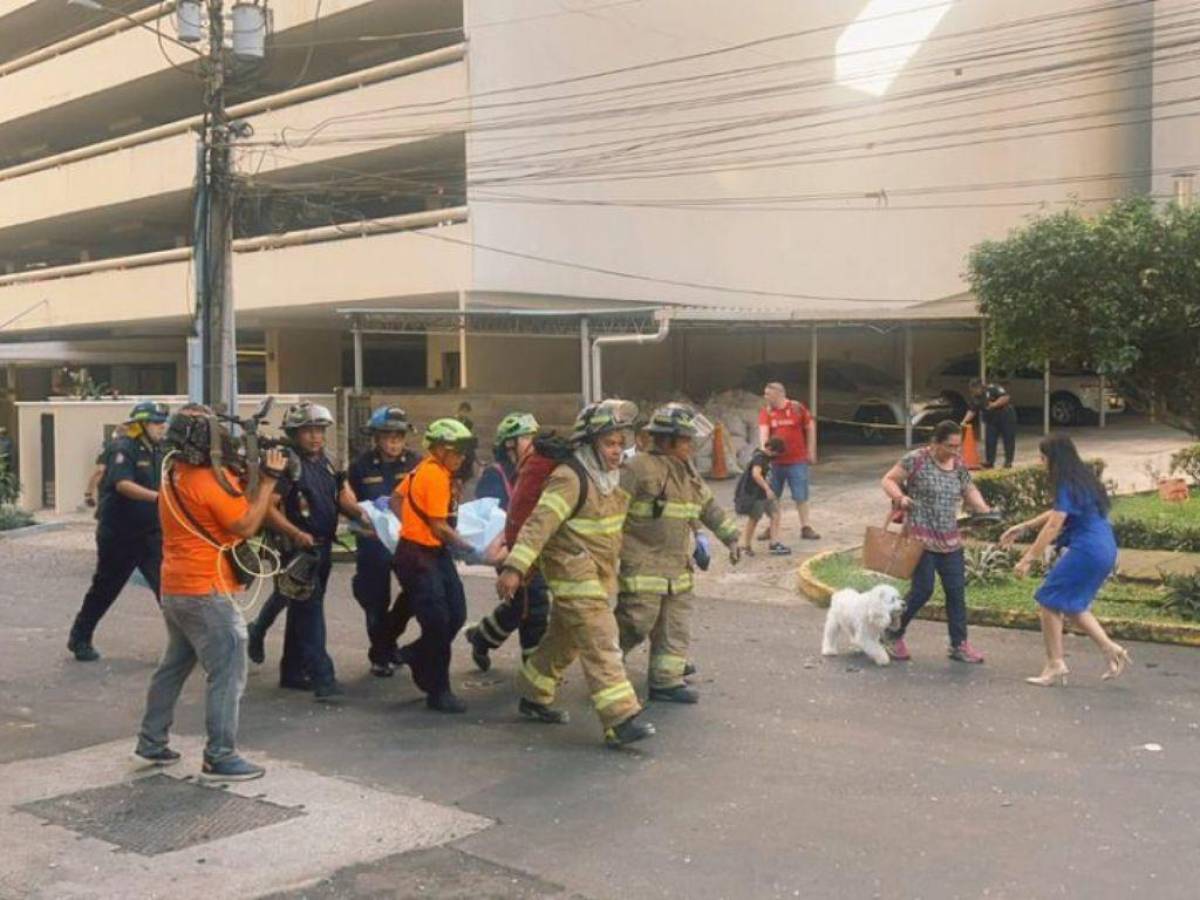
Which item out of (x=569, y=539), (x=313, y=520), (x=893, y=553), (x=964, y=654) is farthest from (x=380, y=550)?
(x=964, y=654)

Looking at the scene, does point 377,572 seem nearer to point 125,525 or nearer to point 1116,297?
point 125,525

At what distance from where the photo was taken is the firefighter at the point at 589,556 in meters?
6.05

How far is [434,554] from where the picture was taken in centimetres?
684

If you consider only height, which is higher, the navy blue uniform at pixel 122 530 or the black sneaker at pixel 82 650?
the navy blue uniform at pixel 122 530

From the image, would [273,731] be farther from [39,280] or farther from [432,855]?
[39,280]

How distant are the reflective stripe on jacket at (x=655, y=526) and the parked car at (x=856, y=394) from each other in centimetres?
1781

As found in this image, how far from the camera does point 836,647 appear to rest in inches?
326

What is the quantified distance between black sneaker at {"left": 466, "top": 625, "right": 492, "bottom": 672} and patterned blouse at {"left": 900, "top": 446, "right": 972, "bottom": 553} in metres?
2.73

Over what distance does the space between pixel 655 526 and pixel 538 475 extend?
29.2 inches

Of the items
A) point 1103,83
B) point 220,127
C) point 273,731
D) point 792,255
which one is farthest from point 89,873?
point 1103,83

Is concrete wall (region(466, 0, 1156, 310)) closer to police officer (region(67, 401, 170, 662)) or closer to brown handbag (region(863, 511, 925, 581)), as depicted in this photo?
brown handbag (region(863, 511, 925, 581))

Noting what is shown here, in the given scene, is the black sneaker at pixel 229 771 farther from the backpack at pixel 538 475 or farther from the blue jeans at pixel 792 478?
the blue jeans at pixel 792 478

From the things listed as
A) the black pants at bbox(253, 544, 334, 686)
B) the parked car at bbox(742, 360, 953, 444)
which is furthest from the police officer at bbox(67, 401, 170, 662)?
the parked car at bbox(742, 360, 953, 444)

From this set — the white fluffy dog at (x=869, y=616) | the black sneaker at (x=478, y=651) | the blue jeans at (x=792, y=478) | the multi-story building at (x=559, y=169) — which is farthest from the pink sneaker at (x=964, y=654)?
the multi-story building at (x=559, y=169)
